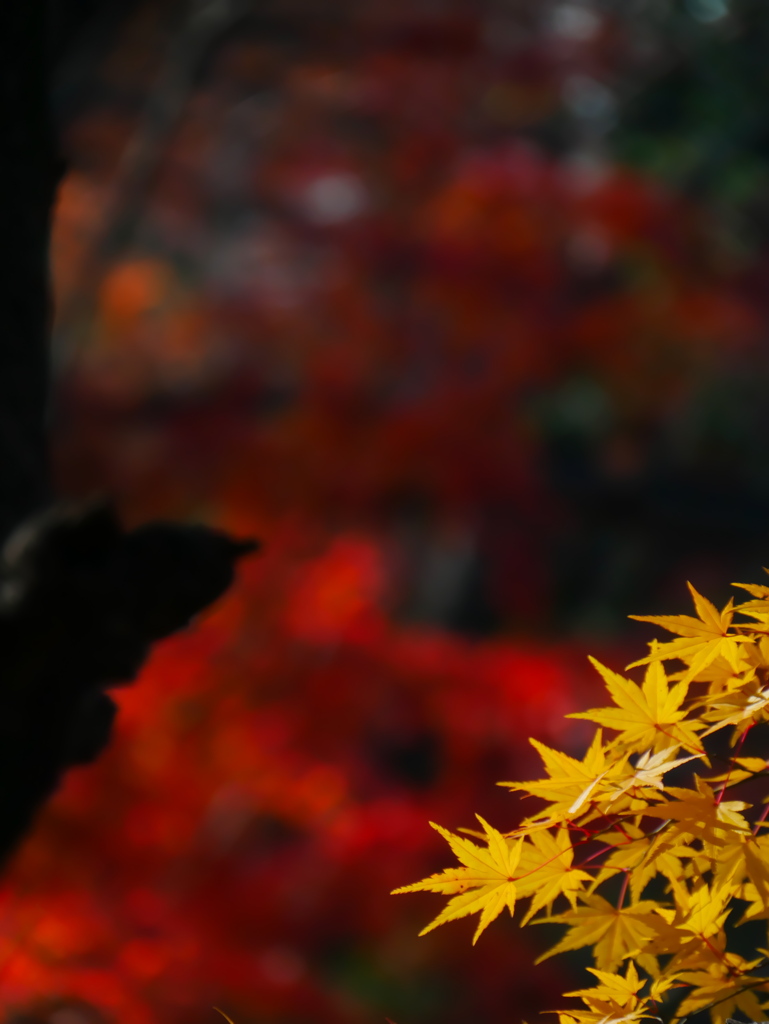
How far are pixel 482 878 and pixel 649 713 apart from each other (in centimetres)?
17

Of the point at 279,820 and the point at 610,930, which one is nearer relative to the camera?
the point at 610,930

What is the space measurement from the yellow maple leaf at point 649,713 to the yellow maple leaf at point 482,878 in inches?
4.5

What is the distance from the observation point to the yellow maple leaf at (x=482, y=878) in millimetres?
653

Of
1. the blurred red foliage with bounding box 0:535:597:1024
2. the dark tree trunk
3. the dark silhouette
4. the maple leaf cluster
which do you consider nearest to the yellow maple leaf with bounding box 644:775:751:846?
the maple leaf cluster

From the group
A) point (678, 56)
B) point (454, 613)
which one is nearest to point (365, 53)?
point (678, 56)

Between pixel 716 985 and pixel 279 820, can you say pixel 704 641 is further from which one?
pixel 279 820

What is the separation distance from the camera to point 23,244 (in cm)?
102

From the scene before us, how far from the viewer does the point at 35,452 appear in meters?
1.04

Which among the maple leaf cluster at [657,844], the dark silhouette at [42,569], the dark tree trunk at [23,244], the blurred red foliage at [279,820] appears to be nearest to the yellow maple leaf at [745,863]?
the maple leaf cluster at [657,844]

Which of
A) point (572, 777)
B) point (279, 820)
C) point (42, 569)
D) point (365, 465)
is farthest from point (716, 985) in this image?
point (365, 465)

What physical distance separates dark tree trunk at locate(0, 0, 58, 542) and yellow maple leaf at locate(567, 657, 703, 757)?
0.62 metres

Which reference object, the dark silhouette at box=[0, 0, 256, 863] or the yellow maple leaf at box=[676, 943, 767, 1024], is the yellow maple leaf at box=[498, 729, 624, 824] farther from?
the dark silhouette at box=[0, 0, 256, 863]

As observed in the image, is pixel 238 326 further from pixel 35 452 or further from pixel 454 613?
pixel 35 452

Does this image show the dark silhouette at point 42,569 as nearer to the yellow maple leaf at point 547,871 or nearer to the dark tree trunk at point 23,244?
the dark tree trunk at point 23,244
